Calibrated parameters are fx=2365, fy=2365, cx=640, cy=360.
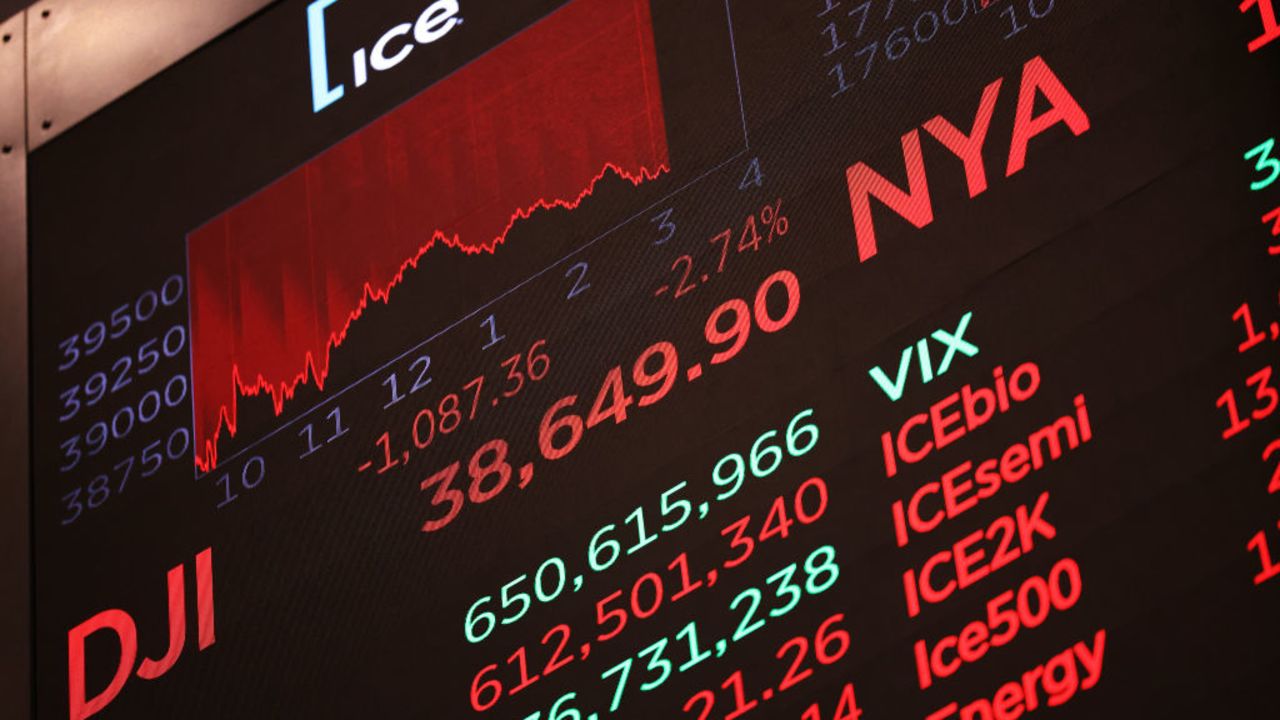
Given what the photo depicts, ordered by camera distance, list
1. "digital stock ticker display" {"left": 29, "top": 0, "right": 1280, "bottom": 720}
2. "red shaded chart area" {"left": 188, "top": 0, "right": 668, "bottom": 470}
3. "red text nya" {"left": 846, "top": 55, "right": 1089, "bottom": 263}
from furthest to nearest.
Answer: "red shaded chart area" {"left": 188, "top": 0, "right": 668, "bottom": 470} → "red text nya" {"left": 846, "top": 55, "right": 1089, "bottom": 263} → "digital stock ticker display" {"left": 29, "top": 0, "right": 1280, "bottom": 720}

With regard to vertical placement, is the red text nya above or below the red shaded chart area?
below

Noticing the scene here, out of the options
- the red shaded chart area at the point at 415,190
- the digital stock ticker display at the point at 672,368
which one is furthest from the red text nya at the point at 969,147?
the red shaded chart area at the point at 415,190

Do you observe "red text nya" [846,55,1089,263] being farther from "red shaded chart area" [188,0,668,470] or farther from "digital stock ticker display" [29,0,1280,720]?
"red shaded chart area" [188,0,668,470]

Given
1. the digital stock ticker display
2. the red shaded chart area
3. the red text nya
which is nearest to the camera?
the digital stock ticker display

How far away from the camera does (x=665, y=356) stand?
2.85 m

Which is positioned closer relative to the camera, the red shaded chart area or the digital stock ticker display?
the digital stock ticker display

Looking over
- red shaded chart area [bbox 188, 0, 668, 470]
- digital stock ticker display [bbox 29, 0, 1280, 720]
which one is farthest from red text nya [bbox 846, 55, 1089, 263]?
red shaded chart area [bbox 188, 0, 668, 470]

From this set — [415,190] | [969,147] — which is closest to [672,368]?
[969,147]

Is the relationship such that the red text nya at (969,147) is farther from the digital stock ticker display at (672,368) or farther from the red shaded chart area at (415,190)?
the red shaded chart area at (415,190)

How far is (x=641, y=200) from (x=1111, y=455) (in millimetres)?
773

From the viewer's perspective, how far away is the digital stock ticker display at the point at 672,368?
2.45 m

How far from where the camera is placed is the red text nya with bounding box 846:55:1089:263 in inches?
105

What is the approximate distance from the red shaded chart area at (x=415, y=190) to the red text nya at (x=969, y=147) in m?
0.32

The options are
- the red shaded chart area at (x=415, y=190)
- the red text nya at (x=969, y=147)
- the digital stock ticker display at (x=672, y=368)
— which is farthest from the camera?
the red shaded chart area at (x=415, y=190)
